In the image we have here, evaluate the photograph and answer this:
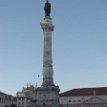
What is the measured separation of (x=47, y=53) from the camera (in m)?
92.7

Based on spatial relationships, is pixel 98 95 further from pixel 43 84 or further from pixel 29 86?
pixel 29 86

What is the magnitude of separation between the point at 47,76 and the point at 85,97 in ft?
86.2

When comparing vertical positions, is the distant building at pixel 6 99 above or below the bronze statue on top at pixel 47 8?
below

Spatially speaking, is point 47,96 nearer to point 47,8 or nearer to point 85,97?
point 47,8

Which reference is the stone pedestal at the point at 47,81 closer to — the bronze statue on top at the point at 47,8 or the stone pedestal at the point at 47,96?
the stone pedestal at the point at 47,96

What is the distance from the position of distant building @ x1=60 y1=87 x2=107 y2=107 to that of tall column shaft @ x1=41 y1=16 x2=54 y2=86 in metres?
23.5

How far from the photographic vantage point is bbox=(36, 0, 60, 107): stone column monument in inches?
3467

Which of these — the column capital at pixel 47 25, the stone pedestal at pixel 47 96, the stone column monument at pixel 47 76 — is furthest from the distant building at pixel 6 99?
the column capital at pixel 47 25

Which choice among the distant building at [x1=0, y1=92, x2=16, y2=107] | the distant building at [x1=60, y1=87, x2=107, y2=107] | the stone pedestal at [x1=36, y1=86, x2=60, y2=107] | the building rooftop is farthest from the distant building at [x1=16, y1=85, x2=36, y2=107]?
the stone pedestal at [x1=36, y1=86, x2=60, y2=107]

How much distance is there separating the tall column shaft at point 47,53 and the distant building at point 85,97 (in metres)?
23.5

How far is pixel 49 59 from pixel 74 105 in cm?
2541

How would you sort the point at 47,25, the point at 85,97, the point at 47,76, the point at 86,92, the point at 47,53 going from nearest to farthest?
the point at 47,76, the point at 47,53, the point at 47,25, the point at 85,97, the point at 86,92

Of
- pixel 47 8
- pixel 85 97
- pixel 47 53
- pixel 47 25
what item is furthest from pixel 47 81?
pixel 85 97

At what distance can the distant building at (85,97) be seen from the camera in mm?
109250
